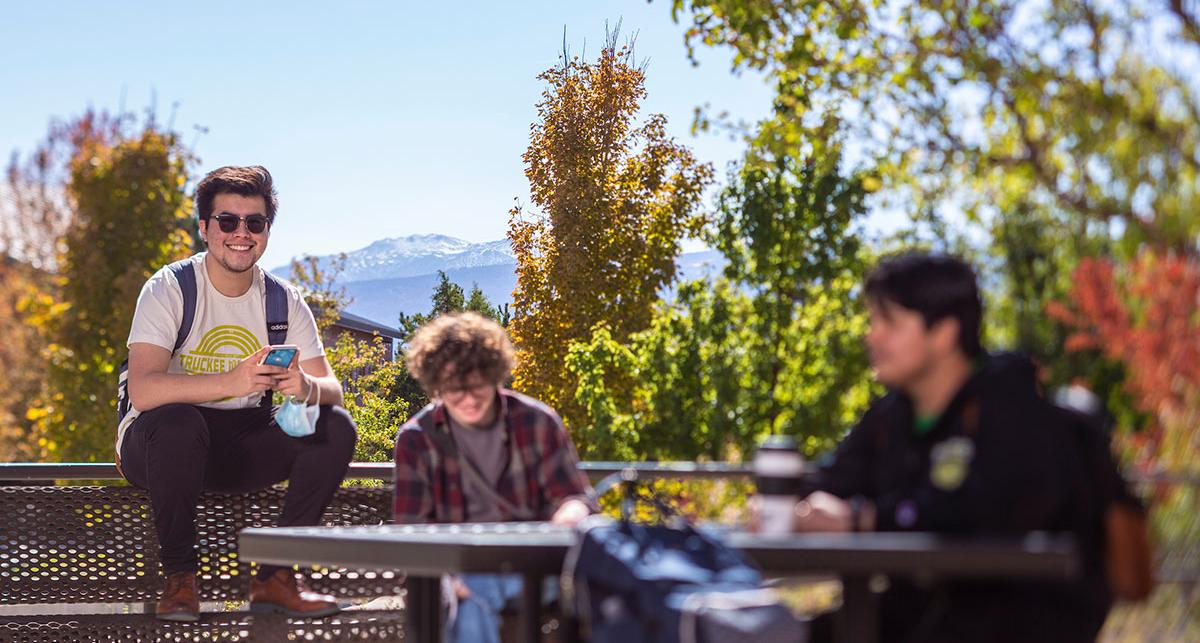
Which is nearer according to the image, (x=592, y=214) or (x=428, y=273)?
(x=428, y=273)

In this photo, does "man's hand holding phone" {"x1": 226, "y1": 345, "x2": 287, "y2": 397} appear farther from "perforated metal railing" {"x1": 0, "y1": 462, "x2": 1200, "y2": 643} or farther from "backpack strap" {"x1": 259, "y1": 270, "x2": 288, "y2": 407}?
"perforated metal railing" {"x1": 0, "y1": 462, "x2": 1200, "y2": 643}

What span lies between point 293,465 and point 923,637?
2.64m

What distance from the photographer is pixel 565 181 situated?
10.8 m

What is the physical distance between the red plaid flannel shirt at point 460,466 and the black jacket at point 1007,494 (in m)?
1.02

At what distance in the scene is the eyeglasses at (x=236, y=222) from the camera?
439 cm

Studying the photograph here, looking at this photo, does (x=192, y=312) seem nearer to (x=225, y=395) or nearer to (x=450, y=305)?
(x=225, y=395)

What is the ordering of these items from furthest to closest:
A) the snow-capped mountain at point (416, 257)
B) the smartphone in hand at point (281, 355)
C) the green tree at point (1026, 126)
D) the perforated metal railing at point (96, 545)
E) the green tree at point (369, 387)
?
the snow-capped mountain at point (416, 257), the green tree at point (369, 387), the perforated metal railing at point (96, 545), the smartphone in hand at point (281, 355), the green tree at point (1026, 126)

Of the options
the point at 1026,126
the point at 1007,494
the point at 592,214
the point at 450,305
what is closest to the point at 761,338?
the point at 1026,126

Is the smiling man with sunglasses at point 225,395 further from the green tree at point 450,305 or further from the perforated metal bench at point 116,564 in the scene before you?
the green tree at point 450,305

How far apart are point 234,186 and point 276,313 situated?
436 mm

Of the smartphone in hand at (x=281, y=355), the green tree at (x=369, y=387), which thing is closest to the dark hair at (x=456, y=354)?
the smartphone in hand at (x=281, y=355)

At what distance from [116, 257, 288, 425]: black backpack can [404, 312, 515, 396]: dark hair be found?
1404 mm

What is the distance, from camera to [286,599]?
445 centimetres

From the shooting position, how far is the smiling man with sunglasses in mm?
4180
